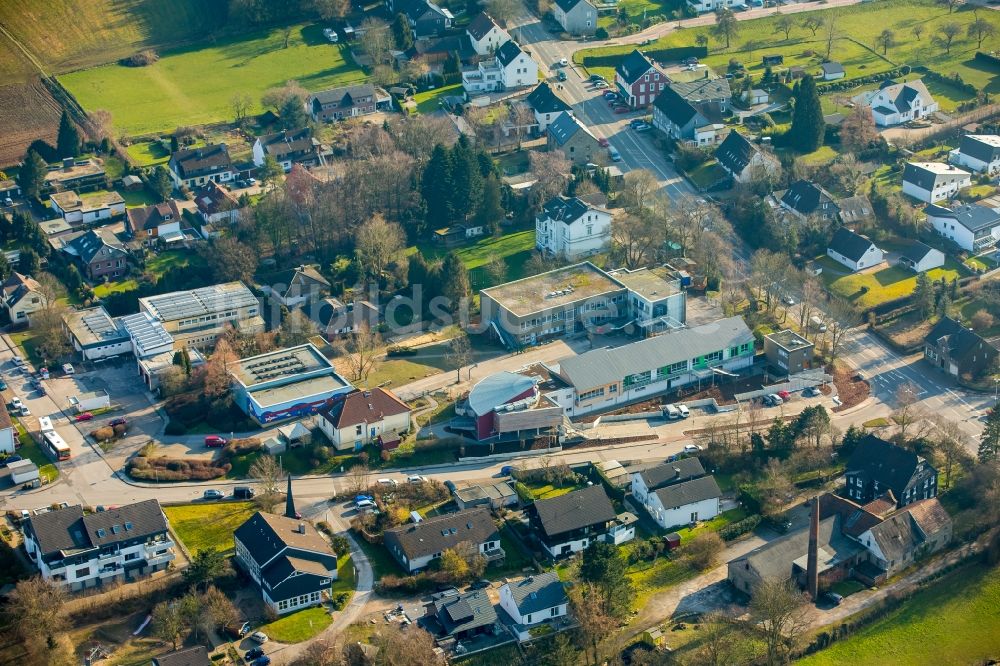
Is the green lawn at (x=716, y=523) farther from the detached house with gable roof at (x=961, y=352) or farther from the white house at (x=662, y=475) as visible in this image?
the detached house with gable roof at (x=961, y=352)

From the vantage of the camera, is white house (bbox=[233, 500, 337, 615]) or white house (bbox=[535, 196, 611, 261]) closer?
white house (bbox=[233, 500, 337, 615])

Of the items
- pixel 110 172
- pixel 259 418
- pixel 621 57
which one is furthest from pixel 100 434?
pixel 621 57

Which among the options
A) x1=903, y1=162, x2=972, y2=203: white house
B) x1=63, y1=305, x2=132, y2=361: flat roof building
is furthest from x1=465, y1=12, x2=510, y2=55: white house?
x1=63, y1=305, x2=132, y2=361: flat roof building

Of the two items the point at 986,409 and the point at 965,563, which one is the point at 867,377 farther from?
the point at 965,563

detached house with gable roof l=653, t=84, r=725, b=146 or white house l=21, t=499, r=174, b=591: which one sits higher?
detached house with gable roof l=653, t=84, r=725, b=146

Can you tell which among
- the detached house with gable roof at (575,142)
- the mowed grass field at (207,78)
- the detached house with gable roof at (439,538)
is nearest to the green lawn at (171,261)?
the mowed grass field at (207,78)

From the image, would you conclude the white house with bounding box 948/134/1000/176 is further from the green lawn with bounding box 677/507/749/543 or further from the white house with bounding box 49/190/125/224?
the white house with bounding box 49/190/125/224

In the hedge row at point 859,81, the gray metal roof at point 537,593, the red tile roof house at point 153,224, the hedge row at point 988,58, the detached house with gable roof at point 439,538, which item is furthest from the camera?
the hedge row at point 988,58

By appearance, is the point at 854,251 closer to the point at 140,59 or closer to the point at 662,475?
the point at 662,475
